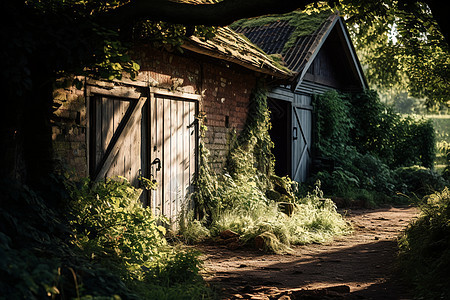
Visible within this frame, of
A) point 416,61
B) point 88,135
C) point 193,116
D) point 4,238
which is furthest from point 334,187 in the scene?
point 4,238

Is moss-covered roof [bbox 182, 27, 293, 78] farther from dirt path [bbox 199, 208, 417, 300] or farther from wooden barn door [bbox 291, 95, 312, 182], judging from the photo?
dirt path [bbox 199, 208, 417, 300]

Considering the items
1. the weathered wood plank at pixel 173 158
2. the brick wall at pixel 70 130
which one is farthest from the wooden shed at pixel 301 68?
the brick wall at pixel 70 130

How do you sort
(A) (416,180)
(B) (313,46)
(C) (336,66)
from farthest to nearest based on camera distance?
(C) (336,66) < (A) (416,180) < (B) (313,46)

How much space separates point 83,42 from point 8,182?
4.48 feet

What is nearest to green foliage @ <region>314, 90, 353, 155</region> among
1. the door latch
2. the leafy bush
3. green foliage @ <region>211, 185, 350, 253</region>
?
the leafy bush

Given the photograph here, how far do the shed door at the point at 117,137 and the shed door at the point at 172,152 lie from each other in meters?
0.25

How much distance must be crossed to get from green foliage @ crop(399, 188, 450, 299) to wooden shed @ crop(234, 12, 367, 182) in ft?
19.8

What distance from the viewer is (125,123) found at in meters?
6.30

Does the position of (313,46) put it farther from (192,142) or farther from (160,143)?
(160,143)

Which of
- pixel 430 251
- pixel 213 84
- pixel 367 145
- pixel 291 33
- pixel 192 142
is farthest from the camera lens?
pixel 367 145

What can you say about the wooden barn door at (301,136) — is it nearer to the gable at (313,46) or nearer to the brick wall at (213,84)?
the gable at (313,46)

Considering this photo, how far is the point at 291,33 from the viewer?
13.6 meters

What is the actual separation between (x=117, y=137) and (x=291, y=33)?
895cm

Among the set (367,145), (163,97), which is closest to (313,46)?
(367,145)
